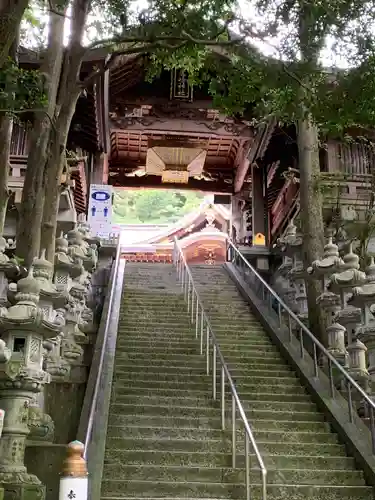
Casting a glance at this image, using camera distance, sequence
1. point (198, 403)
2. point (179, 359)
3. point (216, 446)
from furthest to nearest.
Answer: point (179, 359) → point (198, 403) → point (216, 446)

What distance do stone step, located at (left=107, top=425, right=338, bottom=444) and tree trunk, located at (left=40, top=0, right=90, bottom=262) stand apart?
285cm

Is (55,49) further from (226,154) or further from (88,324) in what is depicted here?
(226,154)

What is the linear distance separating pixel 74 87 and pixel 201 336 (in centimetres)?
478

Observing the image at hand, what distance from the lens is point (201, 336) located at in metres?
10.6

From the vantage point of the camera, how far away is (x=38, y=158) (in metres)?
8.85

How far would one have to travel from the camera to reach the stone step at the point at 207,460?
6.97 metres

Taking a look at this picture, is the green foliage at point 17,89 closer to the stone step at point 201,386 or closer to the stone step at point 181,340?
the stone step at point 201,386

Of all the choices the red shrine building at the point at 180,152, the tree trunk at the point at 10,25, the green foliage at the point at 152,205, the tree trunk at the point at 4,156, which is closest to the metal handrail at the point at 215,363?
the red shrine building at the point at 180,152

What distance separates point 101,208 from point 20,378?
37.1 ft

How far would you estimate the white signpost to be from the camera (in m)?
16.9

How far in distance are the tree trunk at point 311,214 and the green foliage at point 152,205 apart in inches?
1030

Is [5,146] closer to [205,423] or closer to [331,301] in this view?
[205,423]

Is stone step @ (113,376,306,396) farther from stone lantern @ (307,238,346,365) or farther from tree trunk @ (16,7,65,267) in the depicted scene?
tree trunk @ (16,7,65,267)

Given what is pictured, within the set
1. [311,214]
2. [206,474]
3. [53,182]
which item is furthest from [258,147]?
[206,474]
